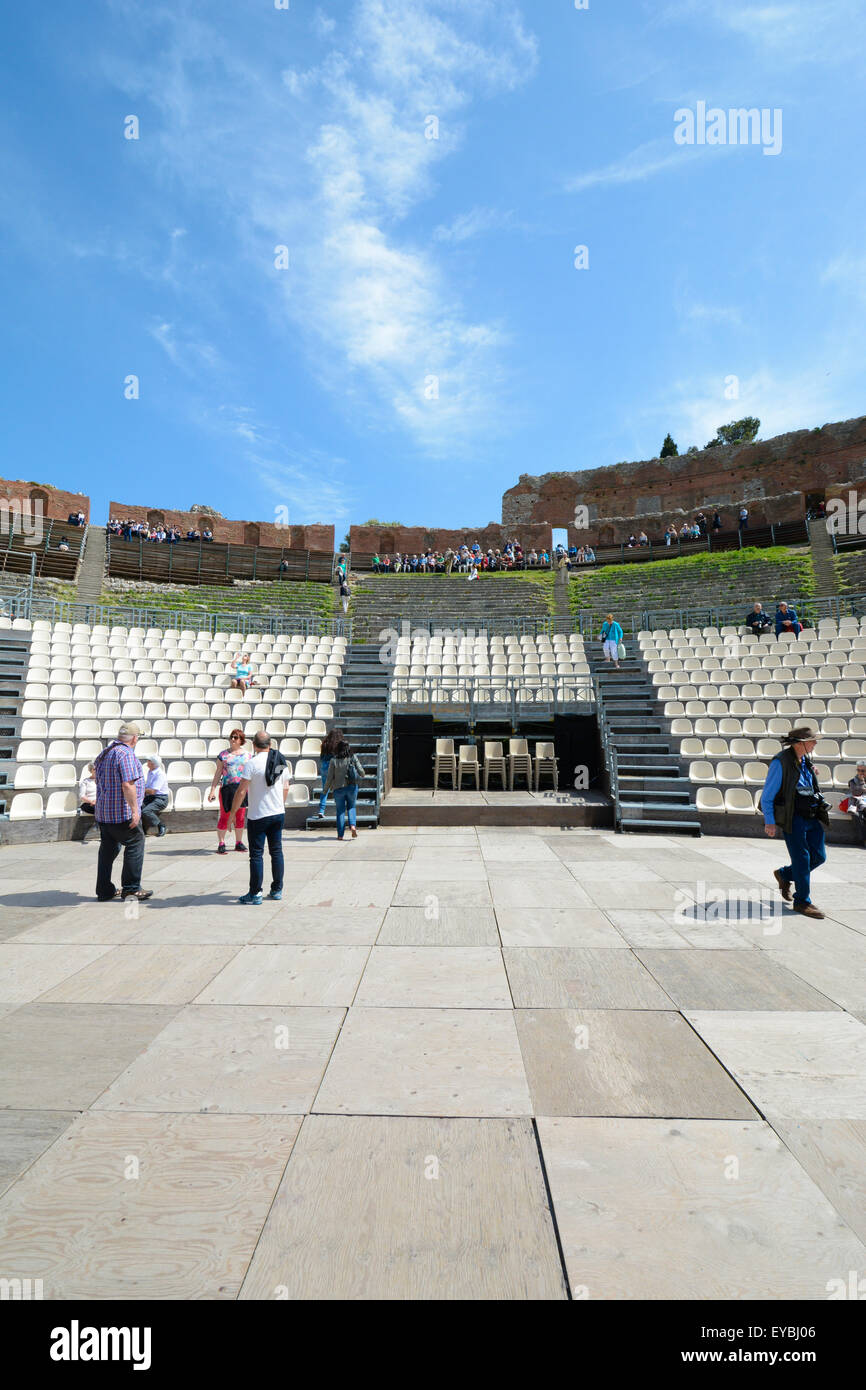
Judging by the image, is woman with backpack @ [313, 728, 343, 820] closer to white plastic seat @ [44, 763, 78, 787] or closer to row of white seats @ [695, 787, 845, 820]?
white plastic seat @ [44, 763, 78, 787]

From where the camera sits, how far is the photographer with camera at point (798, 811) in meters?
5.82

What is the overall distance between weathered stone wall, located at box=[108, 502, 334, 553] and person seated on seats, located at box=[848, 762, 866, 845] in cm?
4078

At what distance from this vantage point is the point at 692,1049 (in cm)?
343

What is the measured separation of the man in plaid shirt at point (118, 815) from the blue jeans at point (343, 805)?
3.24 metres

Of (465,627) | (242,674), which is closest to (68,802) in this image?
(242,674)

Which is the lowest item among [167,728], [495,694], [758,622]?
[167,728]

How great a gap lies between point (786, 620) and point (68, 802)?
16.5 m

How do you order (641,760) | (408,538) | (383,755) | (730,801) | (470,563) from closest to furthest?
(730,801), (641,760), (383,755), (470,563), (408,538)

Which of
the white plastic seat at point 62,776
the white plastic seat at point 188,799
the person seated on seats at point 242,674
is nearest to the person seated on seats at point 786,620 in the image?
the person seated on seats at point 242,674

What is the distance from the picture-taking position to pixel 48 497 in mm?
37844

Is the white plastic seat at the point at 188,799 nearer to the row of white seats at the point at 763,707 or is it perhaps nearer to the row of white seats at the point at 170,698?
the row of white seats at the point at 170,698

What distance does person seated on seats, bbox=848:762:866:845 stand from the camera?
29.3ft

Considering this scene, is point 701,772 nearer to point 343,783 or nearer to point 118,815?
point 343,783
